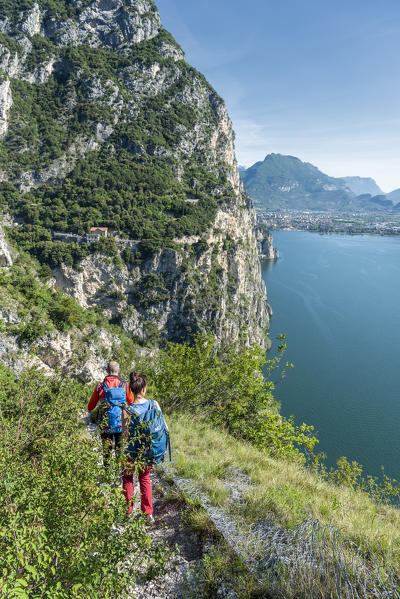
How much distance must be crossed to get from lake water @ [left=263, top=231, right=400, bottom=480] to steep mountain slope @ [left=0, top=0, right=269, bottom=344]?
11.6m

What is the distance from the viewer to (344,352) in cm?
5762

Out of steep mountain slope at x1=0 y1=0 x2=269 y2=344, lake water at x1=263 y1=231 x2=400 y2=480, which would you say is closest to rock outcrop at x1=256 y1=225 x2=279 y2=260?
lake water at x1=263 y1=231 x2=400 y2=480

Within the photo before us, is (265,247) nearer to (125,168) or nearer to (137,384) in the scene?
(125,168)

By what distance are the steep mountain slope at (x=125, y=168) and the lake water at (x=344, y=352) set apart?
38.1ft

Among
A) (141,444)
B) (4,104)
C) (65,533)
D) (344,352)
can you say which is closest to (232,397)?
(141,444)

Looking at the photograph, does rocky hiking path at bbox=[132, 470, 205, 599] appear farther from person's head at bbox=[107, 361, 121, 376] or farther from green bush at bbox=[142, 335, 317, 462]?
green bush at bbox=[142, 335, 317, 462]

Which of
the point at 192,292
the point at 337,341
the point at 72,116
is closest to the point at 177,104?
the point at 72,116

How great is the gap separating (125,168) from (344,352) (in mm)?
55378

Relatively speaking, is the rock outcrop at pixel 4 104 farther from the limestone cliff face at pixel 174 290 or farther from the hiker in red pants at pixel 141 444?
the hiker in red pants at pixel 141 444

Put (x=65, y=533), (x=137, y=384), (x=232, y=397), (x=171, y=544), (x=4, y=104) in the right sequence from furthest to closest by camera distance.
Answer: (x=4, y=104)
(x=232, y=397)
(x=137, y=384)
(x=171, y=544)
(x=65, y=533)

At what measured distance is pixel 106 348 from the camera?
32125 mm

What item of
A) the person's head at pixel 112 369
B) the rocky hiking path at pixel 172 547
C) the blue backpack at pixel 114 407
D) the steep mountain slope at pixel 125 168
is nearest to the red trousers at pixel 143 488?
the rocky hiking path at pixel 172 547

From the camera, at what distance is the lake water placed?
125ft

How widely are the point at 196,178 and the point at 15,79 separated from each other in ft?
132
